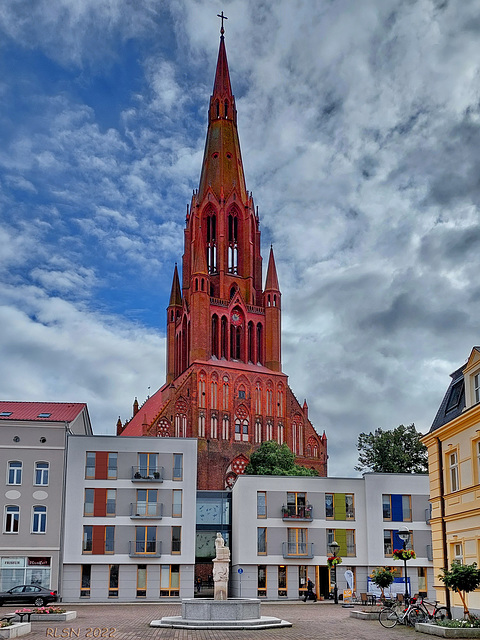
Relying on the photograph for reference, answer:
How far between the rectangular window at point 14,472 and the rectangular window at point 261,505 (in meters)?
16.1

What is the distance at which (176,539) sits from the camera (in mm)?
54656

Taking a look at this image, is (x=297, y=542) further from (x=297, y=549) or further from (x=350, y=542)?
(x=350, y=542)

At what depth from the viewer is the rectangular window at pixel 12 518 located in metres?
52.4

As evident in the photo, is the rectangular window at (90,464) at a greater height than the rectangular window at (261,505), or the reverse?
the rectangular window at (90,464)

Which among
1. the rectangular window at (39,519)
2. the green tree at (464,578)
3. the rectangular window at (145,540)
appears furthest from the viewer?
the rectangular window at (145,540)

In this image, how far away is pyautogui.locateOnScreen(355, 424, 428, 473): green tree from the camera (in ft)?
267

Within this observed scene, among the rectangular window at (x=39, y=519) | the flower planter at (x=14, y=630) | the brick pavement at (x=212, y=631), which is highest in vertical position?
the rectangular window at (x=39, y=519)

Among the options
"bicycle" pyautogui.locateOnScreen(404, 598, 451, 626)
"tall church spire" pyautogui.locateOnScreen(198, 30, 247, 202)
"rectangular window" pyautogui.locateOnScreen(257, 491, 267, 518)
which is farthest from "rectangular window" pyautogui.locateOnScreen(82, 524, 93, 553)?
"tall church spire" pyautogui.locateOnScreen(198, 30, 247, 202)

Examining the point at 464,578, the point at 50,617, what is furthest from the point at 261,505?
the point at 464,578

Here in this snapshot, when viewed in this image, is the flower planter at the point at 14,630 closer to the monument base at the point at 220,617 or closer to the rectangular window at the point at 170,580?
the monument base at the point at 220,617

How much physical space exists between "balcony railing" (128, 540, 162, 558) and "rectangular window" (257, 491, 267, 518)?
7.18 metres

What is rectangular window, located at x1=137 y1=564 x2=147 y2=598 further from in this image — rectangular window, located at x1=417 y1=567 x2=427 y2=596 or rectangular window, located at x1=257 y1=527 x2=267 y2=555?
rectangular window, located at x1=417 y1=567 x2=427 y2=596

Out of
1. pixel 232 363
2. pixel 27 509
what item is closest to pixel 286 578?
pixel 27 509

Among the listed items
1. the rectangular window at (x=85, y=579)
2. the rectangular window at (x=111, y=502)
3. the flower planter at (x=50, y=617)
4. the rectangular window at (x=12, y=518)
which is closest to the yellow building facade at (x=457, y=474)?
the flower planter at (x=50, y=617)
